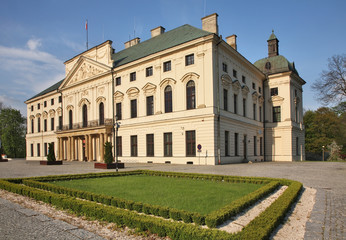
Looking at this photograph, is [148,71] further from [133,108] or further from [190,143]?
[190,143]

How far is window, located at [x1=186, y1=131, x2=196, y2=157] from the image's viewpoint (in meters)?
27.9

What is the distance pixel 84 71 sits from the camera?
41.5 metres

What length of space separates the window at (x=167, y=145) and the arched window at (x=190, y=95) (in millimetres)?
4058

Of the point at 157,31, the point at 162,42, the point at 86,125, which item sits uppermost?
the point at 157,31

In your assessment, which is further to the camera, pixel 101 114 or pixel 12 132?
pixel 12 132

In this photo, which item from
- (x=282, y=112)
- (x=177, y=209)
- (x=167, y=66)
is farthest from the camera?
(x=282, y=112)

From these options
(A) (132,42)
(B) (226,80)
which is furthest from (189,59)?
(A) (132,42)

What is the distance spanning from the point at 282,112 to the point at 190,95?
58.7 feet

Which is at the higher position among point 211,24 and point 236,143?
point 211,24

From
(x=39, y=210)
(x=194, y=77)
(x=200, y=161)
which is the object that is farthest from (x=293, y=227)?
(x=194, y=77)

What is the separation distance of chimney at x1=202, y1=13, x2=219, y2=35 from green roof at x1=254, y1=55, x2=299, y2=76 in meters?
15.4

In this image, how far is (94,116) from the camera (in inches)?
1549

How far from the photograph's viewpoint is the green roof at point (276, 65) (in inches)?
1594

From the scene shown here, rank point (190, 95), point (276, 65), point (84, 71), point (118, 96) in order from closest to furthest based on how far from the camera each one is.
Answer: point (190, 95), point (118, 96), point (276, 65), point (84, 71)
